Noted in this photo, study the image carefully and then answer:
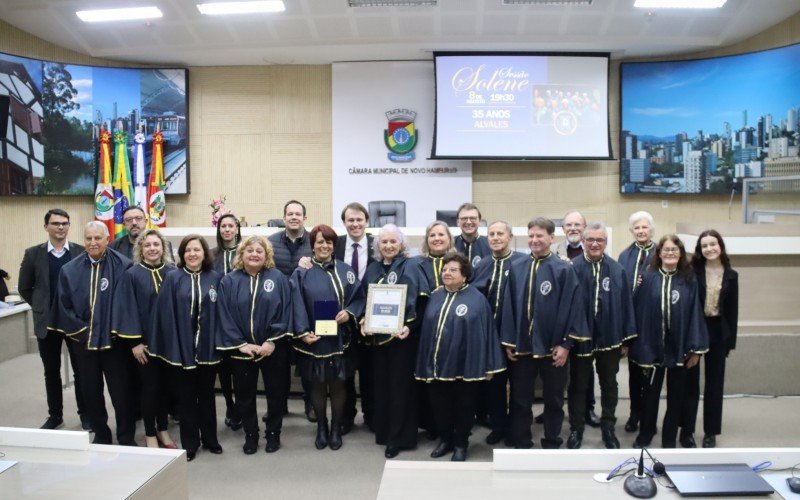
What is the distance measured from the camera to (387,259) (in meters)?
4.09

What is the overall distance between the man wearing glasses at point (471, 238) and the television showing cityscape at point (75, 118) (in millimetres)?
5996

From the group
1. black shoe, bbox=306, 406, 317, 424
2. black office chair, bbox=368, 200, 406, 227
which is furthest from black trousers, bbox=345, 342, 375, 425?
black office chair, bbox=368, 200, 406, 227

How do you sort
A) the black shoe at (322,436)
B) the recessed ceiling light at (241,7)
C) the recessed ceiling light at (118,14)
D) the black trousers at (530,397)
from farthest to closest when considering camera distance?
the recessed ceiling light at (118,14), the recessed ceiling light at (241,7), the black shoe at (322,436), the black trousers at (530,397)

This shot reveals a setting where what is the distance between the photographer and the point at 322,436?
425 cm

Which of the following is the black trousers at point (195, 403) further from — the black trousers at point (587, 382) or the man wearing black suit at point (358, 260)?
the black trousers at point (587, 382)

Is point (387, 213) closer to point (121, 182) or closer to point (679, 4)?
point (121, 182)

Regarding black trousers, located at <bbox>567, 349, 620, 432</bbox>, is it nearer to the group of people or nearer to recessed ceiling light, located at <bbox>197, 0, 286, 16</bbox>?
the group of people

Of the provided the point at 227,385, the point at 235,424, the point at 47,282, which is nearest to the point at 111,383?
the point at 227,385

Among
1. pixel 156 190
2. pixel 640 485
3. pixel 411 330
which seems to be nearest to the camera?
pixel 640 485

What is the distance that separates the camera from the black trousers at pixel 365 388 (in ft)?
14.5

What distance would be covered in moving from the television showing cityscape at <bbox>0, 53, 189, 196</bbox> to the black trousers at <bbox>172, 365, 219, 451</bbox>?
18.9ft

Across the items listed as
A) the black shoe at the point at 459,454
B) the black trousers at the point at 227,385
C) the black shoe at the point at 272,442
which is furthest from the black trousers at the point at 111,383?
the black shoe at the point at 459,454

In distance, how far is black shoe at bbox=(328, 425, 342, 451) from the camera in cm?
420

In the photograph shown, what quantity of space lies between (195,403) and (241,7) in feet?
17.2
